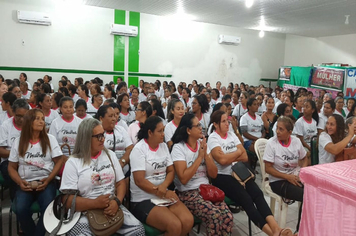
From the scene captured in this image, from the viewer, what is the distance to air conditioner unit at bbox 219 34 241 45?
12531 millimetres

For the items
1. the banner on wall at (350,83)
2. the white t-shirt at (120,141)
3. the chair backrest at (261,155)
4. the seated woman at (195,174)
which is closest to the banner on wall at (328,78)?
the banner on wall at (350,83)

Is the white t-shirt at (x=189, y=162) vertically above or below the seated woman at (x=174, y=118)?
below

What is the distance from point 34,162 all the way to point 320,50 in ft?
44.0

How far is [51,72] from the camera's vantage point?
9758 mm

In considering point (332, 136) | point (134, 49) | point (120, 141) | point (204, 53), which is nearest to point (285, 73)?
point (204, 53)

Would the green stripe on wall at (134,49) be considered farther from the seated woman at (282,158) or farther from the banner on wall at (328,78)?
the seated woman at (282,158)

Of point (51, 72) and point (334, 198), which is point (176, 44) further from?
point (334, 198)

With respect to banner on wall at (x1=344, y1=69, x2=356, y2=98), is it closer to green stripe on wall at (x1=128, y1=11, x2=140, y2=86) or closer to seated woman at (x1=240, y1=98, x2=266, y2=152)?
seated woman at (x1=240, y1=98, x2=266, y2=152)

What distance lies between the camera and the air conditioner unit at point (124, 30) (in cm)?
1027

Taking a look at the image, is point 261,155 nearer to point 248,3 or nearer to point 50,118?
point 50,118

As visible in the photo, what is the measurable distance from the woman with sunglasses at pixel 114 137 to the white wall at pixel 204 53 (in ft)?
27.3

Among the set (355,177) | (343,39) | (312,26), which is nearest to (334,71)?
(312,26)

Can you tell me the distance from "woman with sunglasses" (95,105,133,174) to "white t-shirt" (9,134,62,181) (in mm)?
643

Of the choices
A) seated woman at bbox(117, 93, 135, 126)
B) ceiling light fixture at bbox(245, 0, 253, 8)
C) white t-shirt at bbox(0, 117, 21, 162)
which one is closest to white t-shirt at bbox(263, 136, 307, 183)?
seated woman at bbox(117, 93, 135, 126)
